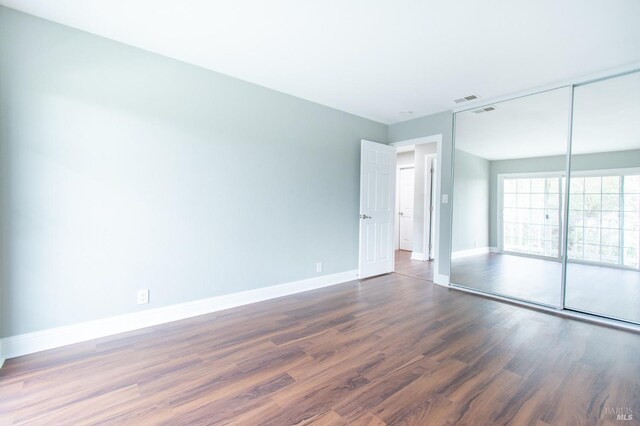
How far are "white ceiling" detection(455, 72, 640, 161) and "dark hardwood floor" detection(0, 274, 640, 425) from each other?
192 centimetres

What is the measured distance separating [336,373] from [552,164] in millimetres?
3376

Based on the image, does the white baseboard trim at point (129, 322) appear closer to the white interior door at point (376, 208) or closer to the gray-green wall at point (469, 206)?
the white interior door at point (376, 208)

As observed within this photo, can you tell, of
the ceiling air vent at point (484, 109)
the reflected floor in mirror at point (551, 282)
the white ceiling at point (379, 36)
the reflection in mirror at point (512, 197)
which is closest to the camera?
the white ceiling at point (379, 36)

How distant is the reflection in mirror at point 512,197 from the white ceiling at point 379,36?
1.65 feet

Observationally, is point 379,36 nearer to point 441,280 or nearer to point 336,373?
point 336,373

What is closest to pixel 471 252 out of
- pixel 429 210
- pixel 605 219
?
pixel 605 219

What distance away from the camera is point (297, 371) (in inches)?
77.7

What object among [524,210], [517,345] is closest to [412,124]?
[524,210]

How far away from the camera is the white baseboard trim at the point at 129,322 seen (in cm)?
214

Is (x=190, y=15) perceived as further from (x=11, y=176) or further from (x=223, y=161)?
(x=11, y=176)

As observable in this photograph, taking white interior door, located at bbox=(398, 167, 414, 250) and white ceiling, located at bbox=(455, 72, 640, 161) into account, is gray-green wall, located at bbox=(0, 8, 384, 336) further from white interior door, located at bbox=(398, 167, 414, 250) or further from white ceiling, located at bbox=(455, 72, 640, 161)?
white interior door, located at bbox=(398, 167, 414, 250)

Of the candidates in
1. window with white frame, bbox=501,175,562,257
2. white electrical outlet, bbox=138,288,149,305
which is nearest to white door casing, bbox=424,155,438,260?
window with white frame, bbox=501,175,562,257

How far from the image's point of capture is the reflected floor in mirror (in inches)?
120

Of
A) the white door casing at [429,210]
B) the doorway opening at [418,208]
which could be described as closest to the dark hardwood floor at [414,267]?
the doorway opening at [418,208]
